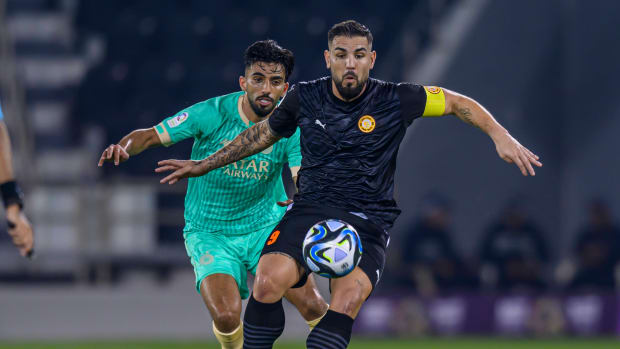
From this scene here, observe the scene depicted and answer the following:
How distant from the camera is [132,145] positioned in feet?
21.0

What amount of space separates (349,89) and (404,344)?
20.2 feet

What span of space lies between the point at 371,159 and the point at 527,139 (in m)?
10.5

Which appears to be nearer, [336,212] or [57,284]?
[336,212]

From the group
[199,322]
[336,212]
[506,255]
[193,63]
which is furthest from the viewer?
[193,63]

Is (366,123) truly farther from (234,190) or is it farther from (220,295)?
(220,295)

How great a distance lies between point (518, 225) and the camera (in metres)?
13.4

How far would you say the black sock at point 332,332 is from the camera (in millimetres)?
5566

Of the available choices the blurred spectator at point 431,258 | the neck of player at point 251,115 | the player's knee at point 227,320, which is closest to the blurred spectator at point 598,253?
the blurred spectator at point 431,258

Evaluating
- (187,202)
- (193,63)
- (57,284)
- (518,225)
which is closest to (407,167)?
(518,225)

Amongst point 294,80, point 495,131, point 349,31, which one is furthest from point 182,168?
point 294,80

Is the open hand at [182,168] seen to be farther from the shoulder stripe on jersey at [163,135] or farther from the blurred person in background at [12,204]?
the blurred person in background at [12,204]

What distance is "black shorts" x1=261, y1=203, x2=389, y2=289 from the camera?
A: 19.3ft

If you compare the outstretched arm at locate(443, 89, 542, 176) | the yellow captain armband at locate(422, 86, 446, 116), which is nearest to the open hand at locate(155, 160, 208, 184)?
the yellow captain armband at locate(422, 86, 446, 116)

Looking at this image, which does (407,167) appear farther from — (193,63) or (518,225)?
(193,63)
